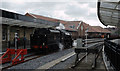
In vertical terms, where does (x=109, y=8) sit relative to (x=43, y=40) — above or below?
above

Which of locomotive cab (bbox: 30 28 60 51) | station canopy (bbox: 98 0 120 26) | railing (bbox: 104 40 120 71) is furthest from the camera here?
locomotive cab (bbox: 30 28 60 51)

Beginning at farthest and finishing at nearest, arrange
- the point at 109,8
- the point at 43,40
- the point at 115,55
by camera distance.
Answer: the point at 43,40, the point at 109,8, the point at 115,55

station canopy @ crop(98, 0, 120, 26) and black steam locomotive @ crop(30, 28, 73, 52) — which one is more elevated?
station canopy @ crop(98, 0, 120, 26)

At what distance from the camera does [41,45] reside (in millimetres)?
13047

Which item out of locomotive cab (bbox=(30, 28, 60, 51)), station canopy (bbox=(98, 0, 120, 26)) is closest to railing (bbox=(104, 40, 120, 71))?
station canopy (bbox=(98, 0, 120, 26))

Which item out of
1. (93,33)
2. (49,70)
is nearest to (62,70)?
(49,70)

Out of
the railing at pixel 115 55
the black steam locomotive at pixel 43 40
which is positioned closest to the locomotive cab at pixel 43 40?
the black steam locomotive at pixel 43 40

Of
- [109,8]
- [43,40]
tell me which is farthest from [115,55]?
[43,40]

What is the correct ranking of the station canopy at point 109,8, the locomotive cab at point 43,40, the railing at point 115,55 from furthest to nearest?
1. the locomotive cab at point 43,40
2. the station canopy at point 109,8
3. the railing at point 115,55

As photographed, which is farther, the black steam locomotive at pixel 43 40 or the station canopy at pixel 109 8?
the black steam locomotive at pixel 43 40

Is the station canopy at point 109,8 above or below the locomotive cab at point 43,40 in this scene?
above

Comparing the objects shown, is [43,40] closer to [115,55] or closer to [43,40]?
[43,40]

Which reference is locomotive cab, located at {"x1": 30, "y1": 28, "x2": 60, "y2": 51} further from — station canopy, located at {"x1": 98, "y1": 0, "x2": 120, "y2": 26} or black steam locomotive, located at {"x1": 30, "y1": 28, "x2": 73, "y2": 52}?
station canopy, located at {"x1": 98, "y1": 0, "x2": 120, "y2": 26}

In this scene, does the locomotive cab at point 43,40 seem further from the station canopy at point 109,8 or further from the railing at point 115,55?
the railing at point 115,55
